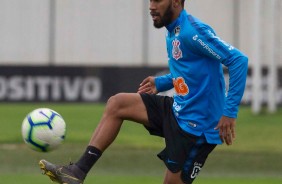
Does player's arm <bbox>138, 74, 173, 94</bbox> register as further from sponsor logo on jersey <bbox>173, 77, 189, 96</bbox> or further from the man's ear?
the man's ear

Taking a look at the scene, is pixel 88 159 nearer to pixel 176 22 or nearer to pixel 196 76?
pixel 196 76

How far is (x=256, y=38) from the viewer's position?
790 inches

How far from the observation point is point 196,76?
8766mm

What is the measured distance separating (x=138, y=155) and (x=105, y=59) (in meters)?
10.7

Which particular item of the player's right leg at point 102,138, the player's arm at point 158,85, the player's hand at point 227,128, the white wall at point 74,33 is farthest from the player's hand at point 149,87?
the white wall at point 74,33

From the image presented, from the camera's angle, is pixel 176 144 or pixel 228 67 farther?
pixel 176 144

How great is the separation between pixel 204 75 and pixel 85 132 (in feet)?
31.3

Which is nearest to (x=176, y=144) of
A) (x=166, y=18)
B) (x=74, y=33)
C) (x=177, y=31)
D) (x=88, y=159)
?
(x=88, y=159)

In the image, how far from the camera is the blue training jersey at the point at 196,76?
8594 millimetres

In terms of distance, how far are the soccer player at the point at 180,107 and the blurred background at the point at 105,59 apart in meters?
3.72

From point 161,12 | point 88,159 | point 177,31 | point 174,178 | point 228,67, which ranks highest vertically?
point 161,12

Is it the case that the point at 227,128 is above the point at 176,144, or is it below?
above

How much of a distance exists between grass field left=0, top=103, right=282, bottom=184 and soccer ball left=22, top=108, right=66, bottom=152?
3.38m

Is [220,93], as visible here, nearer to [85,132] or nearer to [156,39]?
[85,132]
